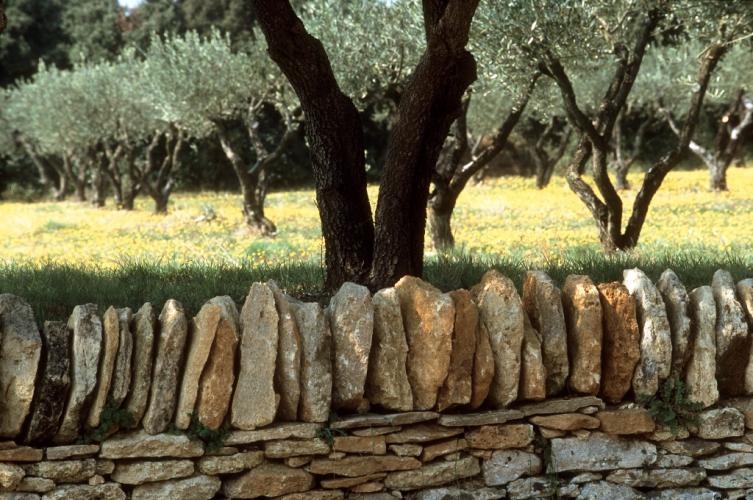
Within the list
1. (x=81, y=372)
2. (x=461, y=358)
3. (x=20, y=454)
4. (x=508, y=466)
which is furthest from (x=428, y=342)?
(x=20, y=454)

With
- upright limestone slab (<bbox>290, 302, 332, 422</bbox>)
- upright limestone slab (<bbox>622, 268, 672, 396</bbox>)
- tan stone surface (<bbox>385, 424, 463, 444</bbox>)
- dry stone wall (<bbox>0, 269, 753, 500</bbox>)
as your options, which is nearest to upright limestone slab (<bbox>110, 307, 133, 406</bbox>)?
dry stone wall (<bbox>0, 269, 753, 500</bbox>)

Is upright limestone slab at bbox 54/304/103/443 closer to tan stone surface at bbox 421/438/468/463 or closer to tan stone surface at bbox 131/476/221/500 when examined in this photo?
A: tan stone surface at bbox 131/476/221/500

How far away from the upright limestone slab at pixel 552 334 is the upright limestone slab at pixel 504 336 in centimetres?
18

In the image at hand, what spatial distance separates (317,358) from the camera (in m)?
4.84

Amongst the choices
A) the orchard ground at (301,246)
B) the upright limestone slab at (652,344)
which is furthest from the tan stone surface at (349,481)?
the orchard ground at (301,246)

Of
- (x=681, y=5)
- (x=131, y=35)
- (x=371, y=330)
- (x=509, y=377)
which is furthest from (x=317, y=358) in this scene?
(x=131, y=35)

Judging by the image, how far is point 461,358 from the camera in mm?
4973

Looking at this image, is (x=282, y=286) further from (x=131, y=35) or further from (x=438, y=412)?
(x=131, y=35)

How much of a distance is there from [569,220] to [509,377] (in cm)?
1528

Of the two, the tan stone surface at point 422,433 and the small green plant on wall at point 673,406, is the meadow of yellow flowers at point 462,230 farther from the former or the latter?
the tan stone surface at point 422,433

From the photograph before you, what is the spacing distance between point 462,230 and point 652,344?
13113 millimetres

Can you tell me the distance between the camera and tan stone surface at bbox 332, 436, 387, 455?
189 inches

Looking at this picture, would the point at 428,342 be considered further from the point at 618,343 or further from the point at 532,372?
the point at 618,343

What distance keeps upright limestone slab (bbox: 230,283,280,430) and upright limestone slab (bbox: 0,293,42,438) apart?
96 cm
